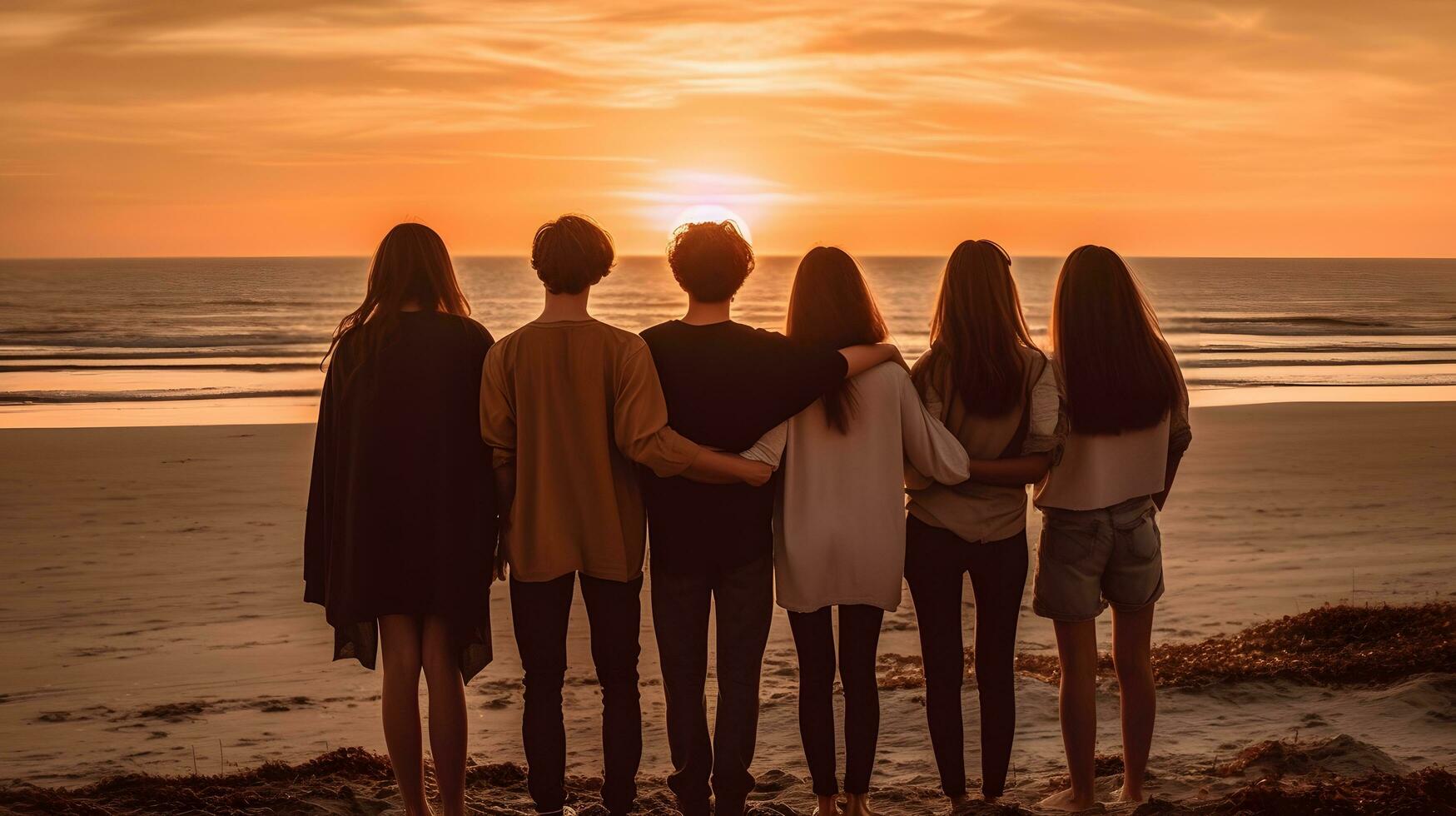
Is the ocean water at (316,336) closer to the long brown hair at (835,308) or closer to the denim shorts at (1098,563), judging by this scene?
the denim shorts at (1098,563)

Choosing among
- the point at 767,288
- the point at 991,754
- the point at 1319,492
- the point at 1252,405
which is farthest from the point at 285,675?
the point at 767,288

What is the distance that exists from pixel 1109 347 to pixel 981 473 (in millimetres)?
558

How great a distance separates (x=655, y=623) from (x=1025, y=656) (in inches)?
121

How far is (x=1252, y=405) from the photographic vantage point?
17.9 metres

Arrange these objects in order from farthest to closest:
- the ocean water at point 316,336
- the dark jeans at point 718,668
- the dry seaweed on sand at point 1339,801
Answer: the ocean water at point 316,336 < the dark jeans at point 718,668 < the dry seaweed on sand at point 1339,801

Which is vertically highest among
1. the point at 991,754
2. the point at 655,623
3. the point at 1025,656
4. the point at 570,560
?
the point at 570,560

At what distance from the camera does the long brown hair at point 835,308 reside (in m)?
Result: 3.43

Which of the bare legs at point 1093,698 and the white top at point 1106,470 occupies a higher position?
the white top at point 1106,470

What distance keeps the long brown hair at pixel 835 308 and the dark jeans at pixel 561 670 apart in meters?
0.85

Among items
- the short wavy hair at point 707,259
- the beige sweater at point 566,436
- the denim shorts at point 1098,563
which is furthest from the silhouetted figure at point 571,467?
the denim shorts at point 1098,563

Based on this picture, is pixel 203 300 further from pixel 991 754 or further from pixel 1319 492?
pixel 991 754

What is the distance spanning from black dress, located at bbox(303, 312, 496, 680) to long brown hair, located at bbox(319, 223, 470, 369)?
0.02 meters

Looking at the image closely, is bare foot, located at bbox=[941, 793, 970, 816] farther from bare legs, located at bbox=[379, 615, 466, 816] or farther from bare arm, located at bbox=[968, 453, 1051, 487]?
bare legs, located at bbox=[379, 615, 466, 816]

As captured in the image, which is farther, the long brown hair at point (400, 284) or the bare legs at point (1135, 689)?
the bare legs at point (1135, 689)
